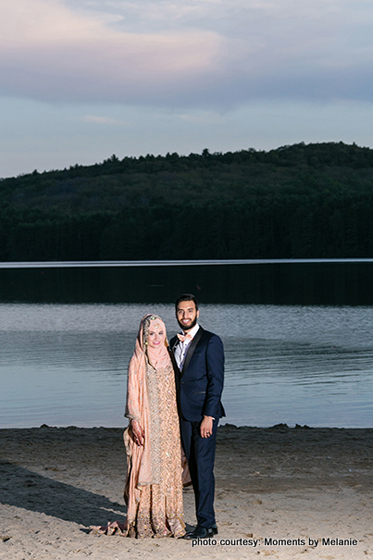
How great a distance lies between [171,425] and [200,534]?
32.8 inches

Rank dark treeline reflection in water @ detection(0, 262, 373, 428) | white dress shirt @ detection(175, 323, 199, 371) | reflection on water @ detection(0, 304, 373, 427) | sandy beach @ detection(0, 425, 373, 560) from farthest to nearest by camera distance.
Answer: dark treeline reflection in water @ detection(0, 262, 373, 428), reflection on water @ detection(0, 304, 373, 427), white dress shirt @ detection(175, 323, 199, 371), sandy beach @ detection(0, 425, 373, 560)

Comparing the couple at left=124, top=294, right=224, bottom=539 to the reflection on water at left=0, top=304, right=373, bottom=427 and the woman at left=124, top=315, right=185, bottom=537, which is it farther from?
the reflection on water at left=0, top=304, right=373, bottom=427

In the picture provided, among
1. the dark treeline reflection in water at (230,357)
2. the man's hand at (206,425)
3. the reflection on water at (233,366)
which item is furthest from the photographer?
the dark treeline reflection in water at (230,357)

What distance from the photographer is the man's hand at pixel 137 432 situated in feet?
20.7

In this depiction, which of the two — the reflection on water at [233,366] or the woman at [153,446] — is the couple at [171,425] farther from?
the reflection on water at [233,366]

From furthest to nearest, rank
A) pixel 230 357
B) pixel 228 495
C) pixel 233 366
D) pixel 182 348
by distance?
pixel 230 357 < pixel 233 366 < pixel 228 495 < pixel 182 348

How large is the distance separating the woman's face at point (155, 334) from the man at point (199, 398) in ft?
0.70

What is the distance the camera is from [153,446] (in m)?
6.38

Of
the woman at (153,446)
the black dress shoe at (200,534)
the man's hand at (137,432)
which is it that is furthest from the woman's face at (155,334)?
the black dress shoe at (200,534)

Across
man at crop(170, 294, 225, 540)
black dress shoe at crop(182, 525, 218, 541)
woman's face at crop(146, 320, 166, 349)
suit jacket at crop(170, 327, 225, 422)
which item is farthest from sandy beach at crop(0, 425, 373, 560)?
woman's face at crop(146, 320, 166, 349)

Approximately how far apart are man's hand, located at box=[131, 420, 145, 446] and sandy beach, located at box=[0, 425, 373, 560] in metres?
0.74

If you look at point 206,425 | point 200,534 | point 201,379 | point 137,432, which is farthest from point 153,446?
point 200,534

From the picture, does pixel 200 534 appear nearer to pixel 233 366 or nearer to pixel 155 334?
pixel 155 334

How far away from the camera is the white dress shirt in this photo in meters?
6.44
